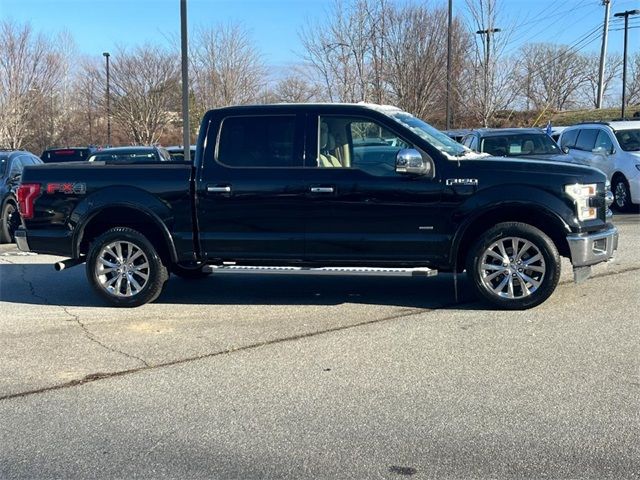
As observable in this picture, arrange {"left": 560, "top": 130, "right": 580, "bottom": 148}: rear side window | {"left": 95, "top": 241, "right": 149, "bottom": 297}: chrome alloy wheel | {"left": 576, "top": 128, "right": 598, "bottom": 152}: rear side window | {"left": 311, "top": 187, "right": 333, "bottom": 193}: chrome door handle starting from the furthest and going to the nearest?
{"left": 560, "top": 130, "right": 580, "bottom": 148}: rear side window
{"left": 576, "top": 128, "right": 598, "bottom": 152}: rear side window
{"left": 95, "top": 241, "right": 149, "bottom": 297}: chrome alloy wheel
{"left": 311, "top": 187, "right": 333, "bottom": 193}: chrome door handle

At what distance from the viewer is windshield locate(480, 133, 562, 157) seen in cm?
1432

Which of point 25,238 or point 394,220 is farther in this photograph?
point 25,238

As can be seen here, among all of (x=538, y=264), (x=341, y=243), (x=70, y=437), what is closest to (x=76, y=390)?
(x=70, y=437)

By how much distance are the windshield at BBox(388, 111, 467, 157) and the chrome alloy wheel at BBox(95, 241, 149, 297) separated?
9.68 feet

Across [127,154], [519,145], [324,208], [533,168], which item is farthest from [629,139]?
[127,154]

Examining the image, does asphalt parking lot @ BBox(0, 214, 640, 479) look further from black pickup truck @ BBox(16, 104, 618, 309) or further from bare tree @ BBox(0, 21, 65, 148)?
bare tree @ BBox(0, 21, 65, 148)

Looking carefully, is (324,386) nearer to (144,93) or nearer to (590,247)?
(590,247)

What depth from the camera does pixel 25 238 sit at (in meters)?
7.39

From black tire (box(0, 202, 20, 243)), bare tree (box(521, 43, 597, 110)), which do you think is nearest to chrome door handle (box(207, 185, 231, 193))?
black tire (box(0, 202, 20, 243))

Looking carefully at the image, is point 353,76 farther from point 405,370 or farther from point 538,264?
point 405,370

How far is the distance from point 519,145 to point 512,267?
28.1ft

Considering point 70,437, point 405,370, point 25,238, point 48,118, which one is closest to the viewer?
point 70,437

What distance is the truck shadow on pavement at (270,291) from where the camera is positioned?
727cm

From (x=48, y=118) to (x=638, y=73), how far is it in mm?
48448
